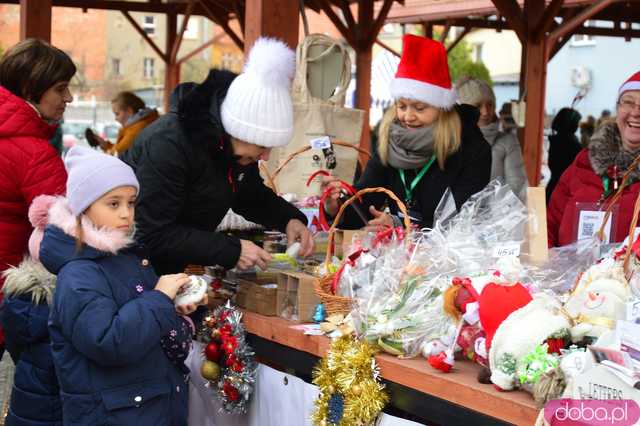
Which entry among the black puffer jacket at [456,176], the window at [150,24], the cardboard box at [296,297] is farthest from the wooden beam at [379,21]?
the window at [150,24]

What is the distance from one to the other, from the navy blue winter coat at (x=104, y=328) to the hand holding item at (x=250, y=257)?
41 centimetres

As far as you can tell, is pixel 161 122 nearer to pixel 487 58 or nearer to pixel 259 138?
pixel 259 138

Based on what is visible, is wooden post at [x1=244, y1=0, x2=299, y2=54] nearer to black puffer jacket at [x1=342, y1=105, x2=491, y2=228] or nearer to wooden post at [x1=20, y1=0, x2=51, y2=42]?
black puffer jacket at [x1=342, y1=105, x2=491, y2=228]

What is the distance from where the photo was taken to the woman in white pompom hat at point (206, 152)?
2.82 meters

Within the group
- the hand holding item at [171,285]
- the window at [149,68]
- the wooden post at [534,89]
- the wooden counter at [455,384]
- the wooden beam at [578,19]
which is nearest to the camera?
the wooden counter at [455,384]

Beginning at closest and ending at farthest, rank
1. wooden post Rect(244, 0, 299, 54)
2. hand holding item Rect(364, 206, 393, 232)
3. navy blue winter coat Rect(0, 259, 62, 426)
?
navy blue winter coat Rect(0, 259, 62, 426), hand holding item Rect(364, 206, 393, 232), wooden post Rect(244, 0, 299, 54)

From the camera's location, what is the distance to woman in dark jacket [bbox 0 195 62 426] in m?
2.77

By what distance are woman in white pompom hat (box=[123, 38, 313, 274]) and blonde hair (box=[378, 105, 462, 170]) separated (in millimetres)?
587

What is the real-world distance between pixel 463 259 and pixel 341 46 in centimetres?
249

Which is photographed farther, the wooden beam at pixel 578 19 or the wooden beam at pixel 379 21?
the wooden beam at pixel 379 21

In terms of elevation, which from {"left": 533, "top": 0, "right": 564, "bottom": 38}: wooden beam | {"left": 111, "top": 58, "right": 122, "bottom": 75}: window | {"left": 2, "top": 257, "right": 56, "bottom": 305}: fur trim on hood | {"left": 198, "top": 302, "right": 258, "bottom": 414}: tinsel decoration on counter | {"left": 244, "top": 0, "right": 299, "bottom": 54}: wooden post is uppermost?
{"left": 111, "top": 58, "right": 122, "bottom": 75}: window

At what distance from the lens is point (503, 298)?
216 centimetres

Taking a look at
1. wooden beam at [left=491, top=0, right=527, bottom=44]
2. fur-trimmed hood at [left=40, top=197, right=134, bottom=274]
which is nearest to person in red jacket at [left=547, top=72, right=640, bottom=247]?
fur-trimmed hood at [left=40, top=197, right=134, bottom=274]

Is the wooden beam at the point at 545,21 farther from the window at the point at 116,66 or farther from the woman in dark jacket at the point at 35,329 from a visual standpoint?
the window at the point at 116,66
